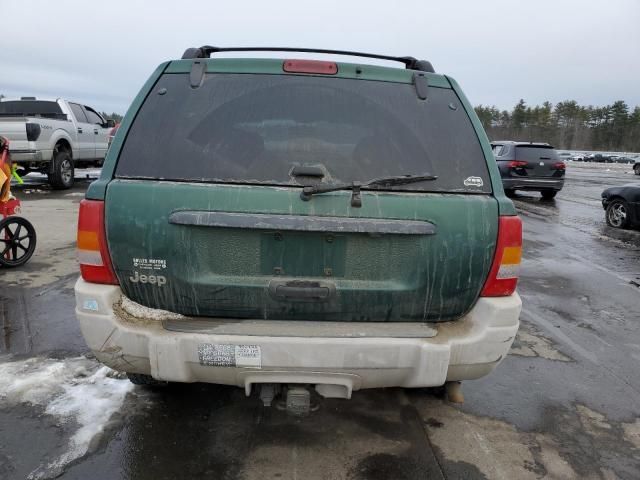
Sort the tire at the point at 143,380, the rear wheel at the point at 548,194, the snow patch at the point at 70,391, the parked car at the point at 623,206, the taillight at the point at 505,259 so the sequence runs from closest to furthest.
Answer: the taillight at the point at 505,259 → the snow patch at the point at 70,391 → the tire at the point at 143,380 → the parked car at the point at 623,206 → the rear wheel at the point at 548,194

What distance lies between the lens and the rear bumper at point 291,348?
221cm

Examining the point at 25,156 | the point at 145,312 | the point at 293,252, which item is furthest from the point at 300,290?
the point at 25,156

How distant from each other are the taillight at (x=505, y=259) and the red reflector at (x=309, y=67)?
3.80 feet

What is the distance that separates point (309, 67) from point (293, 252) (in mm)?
1024

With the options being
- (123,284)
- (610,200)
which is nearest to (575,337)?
(123,284)

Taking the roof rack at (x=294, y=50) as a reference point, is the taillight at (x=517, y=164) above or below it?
below

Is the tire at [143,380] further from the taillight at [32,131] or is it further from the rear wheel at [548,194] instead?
the rear wheel at [548,194]

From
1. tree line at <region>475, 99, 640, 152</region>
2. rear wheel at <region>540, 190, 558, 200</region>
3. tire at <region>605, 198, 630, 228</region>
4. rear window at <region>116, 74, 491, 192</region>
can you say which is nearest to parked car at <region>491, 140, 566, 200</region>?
rear wheel at <region>540, 190, 558, 200</region>

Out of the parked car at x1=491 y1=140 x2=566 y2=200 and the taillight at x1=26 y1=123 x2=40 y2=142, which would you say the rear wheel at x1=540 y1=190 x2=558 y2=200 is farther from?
the taillight at x1=26 y1=123 x2=40 y2=142

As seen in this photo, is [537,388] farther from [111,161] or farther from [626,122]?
[626,122]

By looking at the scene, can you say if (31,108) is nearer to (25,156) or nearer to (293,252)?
A: (25,156)

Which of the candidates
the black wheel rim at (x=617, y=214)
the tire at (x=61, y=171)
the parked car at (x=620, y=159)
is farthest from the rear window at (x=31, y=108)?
the parked car at (x=620, y=159)

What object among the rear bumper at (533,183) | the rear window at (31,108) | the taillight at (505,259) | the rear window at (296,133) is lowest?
the rear bumper at (533,183)

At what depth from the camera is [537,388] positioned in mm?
3469
